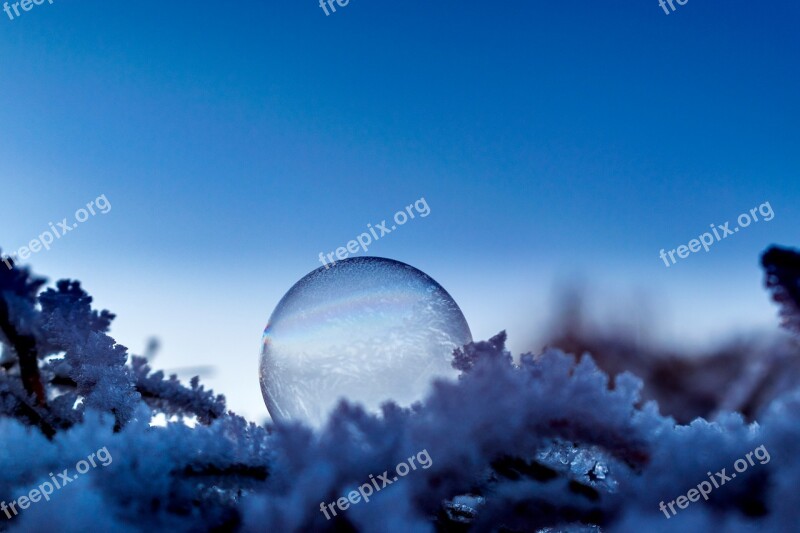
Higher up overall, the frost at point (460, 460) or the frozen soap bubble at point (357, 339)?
the frozen soap bubble at point (357, 339)

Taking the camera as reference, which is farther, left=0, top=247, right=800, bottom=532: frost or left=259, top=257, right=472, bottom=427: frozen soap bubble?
left=259, top=257, right=472, bottom=427: frozen soap bubble

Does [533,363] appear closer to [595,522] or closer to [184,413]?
[595,522]

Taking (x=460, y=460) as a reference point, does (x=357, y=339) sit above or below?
above

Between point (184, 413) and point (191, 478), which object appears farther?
point (184, 413)

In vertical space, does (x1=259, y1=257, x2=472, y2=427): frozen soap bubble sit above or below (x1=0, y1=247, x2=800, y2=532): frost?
above

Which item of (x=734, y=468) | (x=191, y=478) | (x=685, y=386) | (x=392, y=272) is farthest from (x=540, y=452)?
(x=685, y=386)

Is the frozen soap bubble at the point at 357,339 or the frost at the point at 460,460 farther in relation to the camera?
the frozen soap bubble at the point at 357,339

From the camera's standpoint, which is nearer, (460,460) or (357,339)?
(460,460)

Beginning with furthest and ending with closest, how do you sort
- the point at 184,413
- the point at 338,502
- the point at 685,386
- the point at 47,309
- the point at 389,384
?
the point at 685,386 → the point at 184,413 → the point at 389,384 → the point at 47,309 → the point at 338,502
